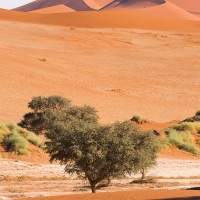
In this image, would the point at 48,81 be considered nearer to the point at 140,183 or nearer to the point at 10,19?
the point at 140,183

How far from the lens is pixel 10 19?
392 feet

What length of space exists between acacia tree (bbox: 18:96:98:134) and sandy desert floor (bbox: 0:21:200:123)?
219 centimetres

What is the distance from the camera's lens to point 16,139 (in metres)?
28.5

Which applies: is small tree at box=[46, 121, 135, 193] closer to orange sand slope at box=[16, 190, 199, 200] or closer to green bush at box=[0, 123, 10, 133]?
orange sand slope at box=[16, 190, 199, 200]

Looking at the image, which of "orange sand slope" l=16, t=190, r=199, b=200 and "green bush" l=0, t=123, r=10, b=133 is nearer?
"orange sand slope" l=16, t=190, r=199, b=200

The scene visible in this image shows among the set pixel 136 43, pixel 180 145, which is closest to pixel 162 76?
pixel 136 43

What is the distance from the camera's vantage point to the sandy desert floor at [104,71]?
4853cm

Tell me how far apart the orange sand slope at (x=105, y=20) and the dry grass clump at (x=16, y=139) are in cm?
8321

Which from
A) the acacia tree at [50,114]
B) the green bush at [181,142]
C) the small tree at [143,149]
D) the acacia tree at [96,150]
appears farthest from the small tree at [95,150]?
the green bush at [181,142]

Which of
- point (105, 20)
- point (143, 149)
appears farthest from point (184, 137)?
point (105, 20)

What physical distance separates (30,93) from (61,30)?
5108cm

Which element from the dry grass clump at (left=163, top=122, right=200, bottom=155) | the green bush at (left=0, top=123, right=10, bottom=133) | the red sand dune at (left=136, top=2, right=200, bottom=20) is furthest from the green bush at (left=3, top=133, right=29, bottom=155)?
the red sand dune at (left=136, top=2, right=200, bottom=20)

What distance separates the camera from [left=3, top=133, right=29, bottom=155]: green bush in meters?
28.2

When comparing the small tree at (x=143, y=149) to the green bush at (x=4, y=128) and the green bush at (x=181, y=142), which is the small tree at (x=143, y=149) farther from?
the green bush at (x=181, y=142)
